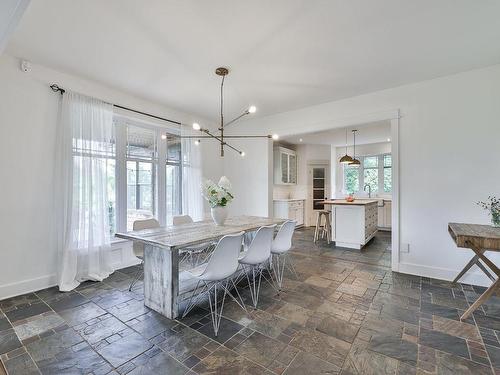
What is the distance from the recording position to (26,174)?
114 inches

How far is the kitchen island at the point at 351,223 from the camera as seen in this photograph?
15.8 ft

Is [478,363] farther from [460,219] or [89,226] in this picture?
[89,226]

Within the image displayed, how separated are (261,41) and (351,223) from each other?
3.94 meters

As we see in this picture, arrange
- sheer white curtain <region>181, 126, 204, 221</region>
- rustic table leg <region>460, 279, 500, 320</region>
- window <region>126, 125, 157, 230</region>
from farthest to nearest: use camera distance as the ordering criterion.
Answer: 1. sheer white curtain <region>181, 126, 204, 221</region>
2. window <region>126, 125, 157, 230</region>
3. rustic table leg <region>460, 279, 500, 320</region>

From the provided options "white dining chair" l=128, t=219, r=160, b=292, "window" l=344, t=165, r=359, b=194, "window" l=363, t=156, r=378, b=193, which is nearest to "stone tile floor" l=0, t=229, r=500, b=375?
"white dining chair" l=128, t=219, r=160, b=292

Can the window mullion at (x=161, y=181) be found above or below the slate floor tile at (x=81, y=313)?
above

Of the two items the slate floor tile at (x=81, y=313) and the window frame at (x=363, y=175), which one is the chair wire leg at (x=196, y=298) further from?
the window frame at (x=363, y=175)

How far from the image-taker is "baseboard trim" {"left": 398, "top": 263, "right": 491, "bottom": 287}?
9.97 feet

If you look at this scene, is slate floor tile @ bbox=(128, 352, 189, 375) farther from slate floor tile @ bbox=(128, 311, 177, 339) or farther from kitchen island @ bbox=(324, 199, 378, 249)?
kitchen island @ bbox=(324, 199, 378, 249)

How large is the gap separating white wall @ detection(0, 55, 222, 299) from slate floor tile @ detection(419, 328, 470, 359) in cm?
422

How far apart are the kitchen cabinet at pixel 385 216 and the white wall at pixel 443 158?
385 centimetres

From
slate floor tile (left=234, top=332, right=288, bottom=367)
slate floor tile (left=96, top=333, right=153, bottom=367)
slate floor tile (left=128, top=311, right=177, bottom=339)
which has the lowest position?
slate floor tile (left=128, top=311, right=177, bottom=339)

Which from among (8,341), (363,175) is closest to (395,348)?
(8,341)

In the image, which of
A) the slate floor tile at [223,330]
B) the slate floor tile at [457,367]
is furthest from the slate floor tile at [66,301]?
the slate floor tile at [457,367]
